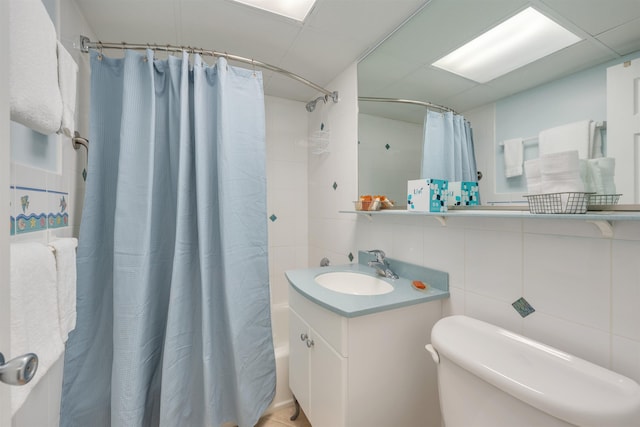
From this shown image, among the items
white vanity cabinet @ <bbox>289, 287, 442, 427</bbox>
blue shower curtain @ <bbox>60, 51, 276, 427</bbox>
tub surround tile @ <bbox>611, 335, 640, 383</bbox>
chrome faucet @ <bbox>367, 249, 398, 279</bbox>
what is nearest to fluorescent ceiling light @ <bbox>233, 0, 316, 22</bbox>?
blue shower curtain @ <bbox>60, 51, 276, 427</bbox>

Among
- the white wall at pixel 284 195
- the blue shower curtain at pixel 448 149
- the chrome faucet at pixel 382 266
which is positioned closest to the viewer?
the blue shower curtain at pixel 448 149

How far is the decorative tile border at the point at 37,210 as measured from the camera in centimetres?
75

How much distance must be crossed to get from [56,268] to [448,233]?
141 cm

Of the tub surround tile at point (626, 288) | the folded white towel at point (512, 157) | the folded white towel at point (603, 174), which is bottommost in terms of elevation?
Result: the tub surround tile at point (626, 288)

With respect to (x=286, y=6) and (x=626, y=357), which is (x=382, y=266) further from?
(x=286, y=6)

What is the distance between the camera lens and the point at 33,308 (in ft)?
2.15

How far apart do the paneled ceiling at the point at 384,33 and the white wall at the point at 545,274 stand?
0.24m

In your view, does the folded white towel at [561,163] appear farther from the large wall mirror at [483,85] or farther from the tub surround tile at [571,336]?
the tub surround tile at [571,336]

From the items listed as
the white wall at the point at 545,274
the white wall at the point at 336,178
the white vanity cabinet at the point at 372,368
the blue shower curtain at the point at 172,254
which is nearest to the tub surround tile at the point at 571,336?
the white wall at the point at 545,274

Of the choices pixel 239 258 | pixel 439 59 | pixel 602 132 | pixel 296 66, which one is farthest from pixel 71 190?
pixel 602 132

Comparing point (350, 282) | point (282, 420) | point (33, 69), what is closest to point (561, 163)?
point (350, 282)

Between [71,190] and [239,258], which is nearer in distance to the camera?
[71,190]

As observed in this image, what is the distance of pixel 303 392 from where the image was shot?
126 centimetres

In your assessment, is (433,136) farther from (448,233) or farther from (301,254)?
(301,254)
